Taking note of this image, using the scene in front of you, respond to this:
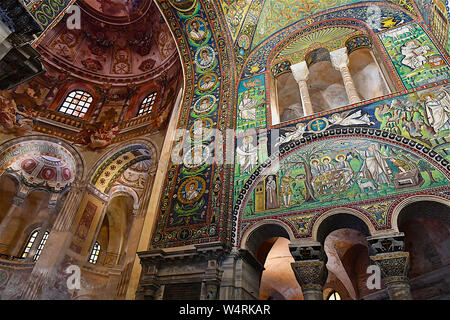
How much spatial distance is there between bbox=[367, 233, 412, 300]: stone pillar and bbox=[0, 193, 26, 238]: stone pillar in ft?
51.7

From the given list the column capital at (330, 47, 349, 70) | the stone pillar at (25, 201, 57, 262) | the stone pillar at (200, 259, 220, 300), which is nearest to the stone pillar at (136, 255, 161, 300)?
the stone pillar at (200, 259, 220, 300)

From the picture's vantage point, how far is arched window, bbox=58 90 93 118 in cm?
1560

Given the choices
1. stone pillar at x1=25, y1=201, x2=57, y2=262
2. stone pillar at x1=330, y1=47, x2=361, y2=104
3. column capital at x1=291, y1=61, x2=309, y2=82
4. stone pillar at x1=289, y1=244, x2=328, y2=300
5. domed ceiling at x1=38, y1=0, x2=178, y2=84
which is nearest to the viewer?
stone pillar at x1=289, y1=244, x2=328, y2=300

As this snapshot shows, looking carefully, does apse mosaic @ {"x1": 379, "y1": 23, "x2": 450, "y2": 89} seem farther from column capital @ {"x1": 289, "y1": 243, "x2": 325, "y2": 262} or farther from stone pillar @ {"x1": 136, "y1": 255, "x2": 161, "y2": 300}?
stone pillar @ {"x1": 136, "y1": 255, "x2": 161, "y2": 300}

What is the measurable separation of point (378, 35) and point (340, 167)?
181 inches

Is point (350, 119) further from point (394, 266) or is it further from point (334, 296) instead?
point (334, 296)

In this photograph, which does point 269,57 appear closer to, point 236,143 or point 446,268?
point 236,143

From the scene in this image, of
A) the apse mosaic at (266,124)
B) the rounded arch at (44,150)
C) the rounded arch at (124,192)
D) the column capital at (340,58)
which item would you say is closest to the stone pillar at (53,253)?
the rounded arch at (44,150)

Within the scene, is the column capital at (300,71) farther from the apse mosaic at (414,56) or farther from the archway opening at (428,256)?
the archway opening at (428,256)

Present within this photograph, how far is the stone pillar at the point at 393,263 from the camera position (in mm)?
5516

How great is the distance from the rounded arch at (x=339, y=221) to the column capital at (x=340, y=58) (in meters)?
5.09

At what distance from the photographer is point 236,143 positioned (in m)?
8.98

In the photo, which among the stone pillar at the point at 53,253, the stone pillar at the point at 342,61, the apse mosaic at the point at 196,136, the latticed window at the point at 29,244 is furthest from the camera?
the latticed window at the point at 29,244
